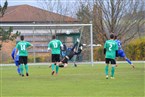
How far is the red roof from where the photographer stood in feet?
211

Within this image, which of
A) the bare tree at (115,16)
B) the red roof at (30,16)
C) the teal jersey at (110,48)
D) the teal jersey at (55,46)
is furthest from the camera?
the red roof at (30,16)

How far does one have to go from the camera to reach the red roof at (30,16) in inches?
2537

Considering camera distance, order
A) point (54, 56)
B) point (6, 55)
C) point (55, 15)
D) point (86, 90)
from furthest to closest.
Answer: point (55, 15)
point (6, 55)
point (54, 56)
point (86, 90)

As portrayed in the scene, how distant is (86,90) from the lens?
16469mm

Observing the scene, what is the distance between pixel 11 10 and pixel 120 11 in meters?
30.0

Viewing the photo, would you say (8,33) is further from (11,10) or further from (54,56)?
(11,10)

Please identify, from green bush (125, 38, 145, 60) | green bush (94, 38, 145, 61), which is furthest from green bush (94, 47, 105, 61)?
green bush (125, 38, 145, 60)

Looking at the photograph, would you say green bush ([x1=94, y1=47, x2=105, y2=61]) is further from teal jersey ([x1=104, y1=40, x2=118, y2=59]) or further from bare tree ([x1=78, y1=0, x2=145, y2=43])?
teal jersey ([x1=104, y1=40, x2=118, y2=59])

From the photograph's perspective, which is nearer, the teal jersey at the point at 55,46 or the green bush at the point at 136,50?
the teal jersey at the point at 55,46

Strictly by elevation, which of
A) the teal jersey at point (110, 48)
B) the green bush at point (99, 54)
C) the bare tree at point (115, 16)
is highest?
the bare tree at point (115, 16)

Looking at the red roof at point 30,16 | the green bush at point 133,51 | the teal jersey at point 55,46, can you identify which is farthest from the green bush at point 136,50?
the teal jersey at point 55,46

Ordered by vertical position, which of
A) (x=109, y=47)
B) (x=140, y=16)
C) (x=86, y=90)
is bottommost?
(x=86, y=90)

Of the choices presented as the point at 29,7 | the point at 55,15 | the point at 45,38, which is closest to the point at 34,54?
the point at 45,38

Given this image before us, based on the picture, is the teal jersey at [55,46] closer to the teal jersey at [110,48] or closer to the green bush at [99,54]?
the teal jersey at [110,48]
